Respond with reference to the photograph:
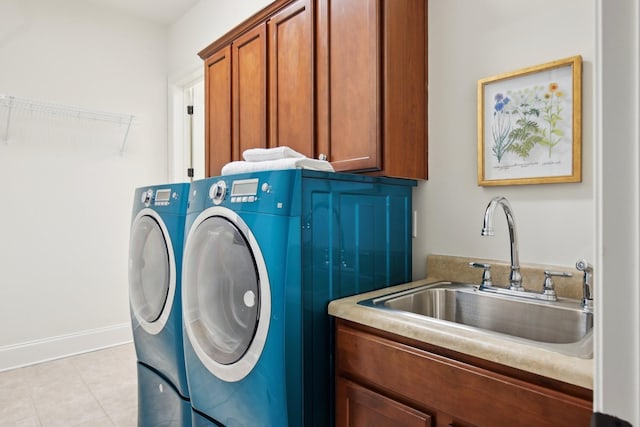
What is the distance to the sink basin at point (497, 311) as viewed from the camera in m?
1.24

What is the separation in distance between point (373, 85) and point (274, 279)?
2.79ft

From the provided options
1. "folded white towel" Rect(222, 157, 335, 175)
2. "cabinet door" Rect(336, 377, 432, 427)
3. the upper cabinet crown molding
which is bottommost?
"cabinet door" Rect(336, 377, 432, 427)

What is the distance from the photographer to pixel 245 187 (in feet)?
4.50

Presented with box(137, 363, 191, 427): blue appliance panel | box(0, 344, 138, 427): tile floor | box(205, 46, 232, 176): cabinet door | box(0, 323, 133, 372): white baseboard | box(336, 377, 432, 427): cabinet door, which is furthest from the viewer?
box(0, 323, 133, 372): white baseboard

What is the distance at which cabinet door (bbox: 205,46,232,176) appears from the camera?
7.80 ft

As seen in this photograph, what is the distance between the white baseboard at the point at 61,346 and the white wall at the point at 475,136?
2.93 meters

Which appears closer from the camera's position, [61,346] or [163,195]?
[163,195]

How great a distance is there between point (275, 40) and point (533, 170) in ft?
4.52

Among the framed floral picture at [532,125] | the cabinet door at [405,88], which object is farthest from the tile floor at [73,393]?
the framed floral picture at [532,125]

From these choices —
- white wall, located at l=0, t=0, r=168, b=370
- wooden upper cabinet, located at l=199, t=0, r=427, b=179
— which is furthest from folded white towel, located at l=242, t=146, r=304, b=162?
white wall, located at l=0, t=0, r=168, b=370

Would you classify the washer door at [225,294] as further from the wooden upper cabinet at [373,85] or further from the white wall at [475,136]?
the white wall at [475,136]

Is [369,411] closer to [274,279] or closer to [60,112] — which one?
[274,279]

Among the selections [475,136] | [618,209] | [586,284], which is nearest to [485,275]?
[586,284]

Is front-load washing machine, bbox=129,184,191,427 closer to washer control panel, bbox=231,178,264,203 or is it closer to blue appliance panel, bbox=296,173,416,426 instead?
washer control panel, bbox=231,178,264,203
